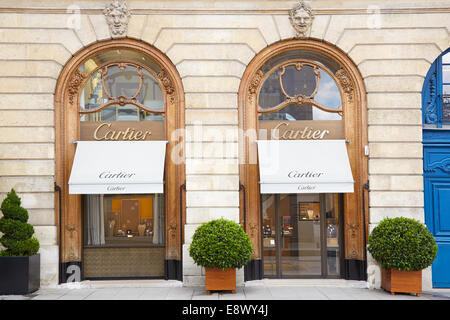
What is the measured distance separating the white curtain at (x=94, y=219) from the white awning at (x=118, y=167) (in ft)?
2.85

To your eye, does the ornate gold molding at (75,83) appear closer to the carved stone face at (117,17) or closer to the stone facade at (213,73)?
the stone facade at (213,73)

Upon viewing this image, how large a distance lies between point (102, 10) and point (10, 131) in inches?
151

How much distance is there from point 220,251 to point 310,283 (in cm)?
290

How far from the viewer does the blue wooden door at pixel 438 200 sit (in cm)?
989

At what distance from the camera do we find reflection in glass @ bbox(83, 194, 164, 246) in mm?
10281

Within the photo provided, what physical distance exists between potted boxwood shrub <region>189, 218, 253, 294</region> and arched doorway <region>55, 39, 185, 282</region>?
4.43 ft

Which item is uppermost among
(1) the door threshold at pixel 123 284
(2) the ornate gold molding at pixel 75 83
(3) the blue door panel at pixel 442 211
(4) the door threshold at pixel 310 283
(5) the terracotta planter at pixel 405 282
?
(2) the ornate gold molding at pixel 75 83

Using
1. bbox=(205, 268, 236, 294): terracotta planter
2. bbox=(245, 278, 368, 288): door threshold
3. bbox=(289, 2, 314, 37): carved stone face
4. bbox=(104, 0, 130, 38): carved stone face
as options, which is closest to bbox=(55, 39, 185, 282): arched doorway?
bbox=(104, 0, 130, 38): carved stone face

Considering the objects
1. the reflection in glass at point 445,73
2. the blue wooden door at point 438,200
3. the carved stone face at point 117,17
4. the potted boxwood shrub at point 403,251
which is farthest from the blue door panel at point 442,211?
the carved stone face at point 117,17

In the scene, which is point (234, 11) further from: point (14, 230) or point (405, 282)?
point (405, 282)

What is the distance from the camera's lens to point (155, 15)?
10.1m

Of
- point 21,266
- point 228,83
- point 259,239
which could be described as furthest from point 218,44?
point 21,266
